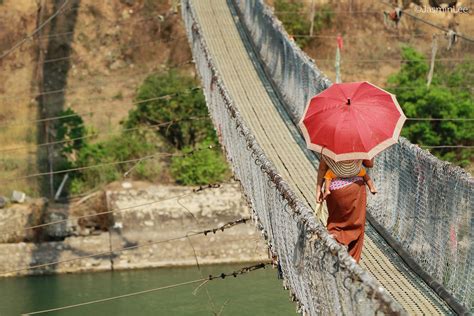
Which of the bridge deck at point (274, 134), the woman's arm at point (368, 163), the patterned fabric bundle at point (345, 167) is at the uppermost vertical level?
the patterned fabric bundle at point (345, 167)

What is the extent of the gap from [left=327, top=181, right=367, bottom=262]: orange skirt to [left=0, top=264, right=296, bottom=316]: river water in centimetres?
621

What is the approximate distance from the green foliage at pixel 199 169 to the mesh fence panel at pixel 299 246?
6.52 metres

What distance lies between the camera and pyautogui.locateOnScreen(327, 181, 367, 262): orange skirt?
423 cm

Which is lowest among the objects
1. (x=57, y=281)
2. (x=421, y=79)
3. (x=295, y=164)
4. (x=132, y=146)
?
(x=57, y=281)

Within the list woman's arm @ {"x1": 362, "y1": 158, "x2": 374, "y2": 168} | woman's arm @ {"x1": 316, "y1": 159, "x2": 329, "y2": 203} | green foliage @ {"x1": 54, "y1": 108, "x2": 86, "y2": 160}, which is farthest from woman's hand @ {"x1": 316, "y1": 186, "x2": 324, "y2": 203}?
green foliage @ {"x1": 54, "y1": 108, "x2": 86, "y2": 160}

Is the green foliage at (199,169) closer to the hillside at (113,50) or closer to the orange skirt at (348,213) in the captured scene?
the hillside at (113,50)

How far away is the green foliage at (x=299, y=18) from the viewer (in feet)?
52.4

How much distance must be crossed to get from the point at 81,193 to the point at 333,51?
5681 millimetres

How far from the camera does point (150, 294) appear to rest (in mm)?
11477

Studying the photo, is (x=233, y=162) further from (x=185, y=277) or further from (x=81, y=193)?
(x=81, y=193)

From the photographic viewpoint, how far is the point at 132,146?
1380cm

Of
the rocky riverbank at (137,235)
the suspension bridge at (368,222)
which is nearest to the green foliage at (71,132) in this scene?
Answer: the rocky riverbank at (137,235)

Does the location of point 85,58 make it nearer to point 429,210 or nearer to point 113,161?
point 113,161

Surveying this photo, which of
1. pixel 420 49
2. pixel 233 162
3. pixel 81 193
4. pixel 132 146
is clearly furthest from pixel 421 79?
pixel 233 162
